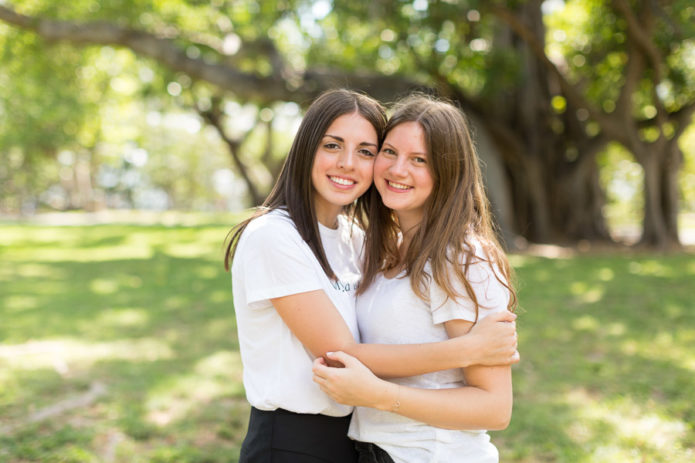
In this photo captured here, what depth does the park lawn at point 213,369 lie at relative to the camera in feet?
11.9

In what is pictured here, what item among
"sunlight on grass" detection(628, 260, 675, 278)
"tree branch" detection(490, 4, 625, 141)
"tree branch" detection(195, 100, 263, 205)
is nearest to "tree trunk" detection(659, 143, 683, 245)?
"tree branch" detection(490, 4, 625, 141)

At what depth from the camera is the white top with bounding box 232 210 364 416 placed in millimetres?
1833

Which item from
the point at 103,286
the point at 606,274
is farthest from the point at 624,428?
the point at 103,286

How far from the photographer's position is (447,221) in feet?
6.42

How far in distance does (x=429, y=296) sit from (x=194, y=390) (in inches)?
129

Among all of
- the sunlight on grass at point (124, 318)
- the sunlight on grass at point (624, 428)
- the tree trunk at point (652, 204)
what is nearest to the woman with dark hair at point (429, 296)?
the sunlight on grass at point (624, 428)

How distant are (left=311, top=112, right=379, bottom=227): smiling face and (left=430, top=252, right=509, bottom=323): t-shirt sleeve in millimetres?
515

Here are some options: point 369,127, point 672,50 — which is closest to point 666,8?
point 672,50

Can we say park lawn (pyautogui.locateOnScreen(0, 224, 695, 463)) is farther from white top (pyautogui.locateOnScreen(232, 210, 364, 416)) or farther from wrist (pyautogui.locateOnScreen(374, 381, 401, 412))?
wrist (pyautogui.locateOnScreen(374, 381, 401, 412))

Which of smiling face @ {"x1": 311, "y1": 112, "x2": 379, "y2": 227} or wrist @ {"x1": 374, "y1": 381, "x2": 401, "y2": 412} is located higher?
smiling face @ {"x1": 311, "y1": 112, "x2": 379, "y2": 227}

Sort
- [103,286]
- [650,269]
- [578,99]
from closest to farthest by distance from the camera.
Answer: [103,286], [650,269], [578,99]

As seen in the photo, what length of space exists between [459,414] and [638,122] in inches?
561

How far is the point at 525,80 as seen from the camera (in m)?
13.9

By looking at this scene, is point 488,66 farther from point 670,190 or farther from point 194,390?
point 194,390
